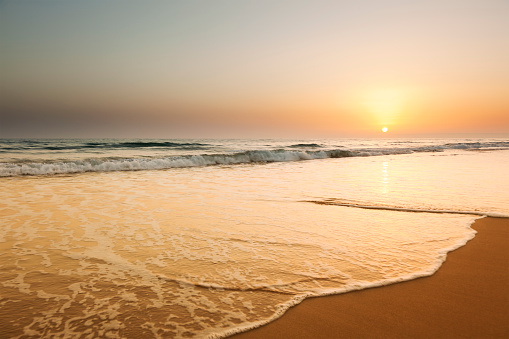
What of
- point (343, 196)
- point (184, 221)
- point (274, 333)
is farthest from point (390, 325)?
point (343, 196)

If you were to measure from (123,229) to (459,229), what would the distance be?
539 centimetres

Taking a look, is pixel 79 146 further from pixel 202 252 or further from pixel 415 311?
pixel 415 311

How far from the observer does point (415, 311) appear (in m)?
2.63

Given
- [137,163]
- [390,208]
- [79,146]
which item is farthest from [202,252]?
[79,146]

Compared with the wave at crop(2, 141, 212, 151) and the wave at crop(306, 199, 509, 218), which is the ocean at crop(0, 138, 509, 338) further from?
the wave at crop(2, 141, 212, 151)

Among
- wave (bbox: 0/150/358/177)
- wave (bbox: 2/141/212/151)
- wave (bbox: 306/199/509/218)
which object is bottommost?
wave (bbox: 306/199/509/218)

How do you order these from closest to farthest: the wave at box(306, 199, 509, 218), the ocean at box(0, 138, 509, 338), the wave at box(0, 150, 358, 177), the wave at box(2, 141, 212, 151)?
the ocean at box(0, 138, 509, 338) < the wave at box(306, 199, 509, 218) < the wave at box(0, 150, 358, 177) < the wave at box(2, 141, 212, 151)

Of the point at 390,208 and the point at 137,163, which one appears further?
the point at 137,163

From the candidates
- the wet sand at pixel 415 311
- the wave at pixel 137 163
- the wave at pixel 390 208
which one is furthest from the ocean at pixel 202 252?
the wave at pixel 137 163

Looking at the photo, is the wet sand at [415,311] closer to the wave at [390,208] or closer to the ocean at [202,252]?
the ocean at [202,252]

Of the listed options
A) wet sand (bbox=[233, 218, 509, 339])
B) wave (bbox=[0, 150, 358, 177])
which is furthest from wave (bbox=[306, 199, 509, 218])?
wave (bbox=[0, 150, 358, 177])

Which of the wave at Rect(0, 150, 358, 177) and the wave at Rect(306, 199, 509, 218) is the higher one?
the wave at Rect(0, 150, 358, 177)

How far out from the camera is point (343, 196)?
25.7 feet

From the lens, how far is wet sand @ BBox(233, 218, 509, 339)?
2355 mm
